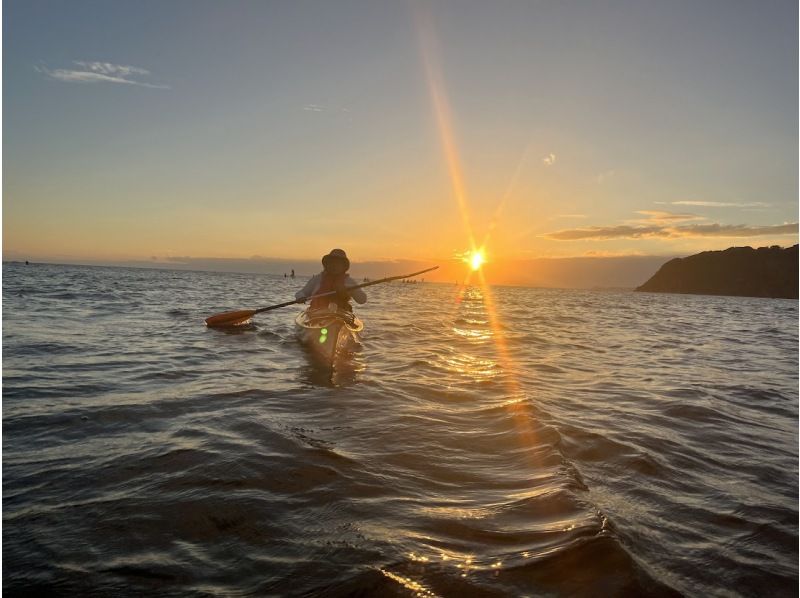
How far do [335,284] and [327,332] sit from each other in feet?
8.30

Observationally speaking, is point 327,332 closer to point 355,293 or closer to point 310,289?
point 355,293

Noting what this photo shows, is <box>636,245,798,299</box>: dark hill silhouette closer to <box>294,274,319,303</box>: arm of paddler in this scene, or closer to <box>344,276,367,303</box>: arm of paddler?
<box>344,276,367,303</box>: arm of paddler

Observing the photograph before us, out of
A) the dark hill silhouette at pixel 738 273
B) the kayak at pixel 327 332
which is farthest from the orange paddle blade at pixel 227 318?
the dark hill silhouette at pixel 738 273

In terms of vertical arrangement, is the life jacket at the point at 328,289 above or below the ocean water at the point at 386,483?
above

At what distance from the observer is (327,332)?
37.4 feet

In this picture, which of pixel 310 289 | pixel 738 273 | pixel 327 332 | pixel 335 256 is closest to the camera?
pixel 327 332

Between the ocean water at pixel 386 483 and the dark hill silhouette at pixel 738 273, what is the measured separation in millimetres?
169305

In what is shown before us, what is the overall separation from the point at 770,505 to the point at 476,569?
3107mm

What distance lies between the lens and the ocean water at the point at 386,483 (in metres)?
2.88

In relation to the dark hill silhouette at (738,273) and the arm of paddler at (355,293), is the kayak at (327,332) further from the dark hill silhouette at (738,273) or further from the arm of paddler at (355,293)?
the dark hill silhouette at (738,273)

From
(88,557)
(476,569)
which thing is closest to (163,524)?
(88,557)

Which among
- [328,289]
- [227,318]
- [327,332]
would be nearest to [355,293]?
[328,289]

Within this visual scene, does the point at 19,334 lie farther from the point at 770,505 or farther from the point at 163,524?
the point at 770,505

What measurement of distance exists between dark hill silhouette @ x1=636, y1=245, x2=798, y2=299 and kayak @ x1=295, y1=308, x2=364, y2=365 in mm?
167864
